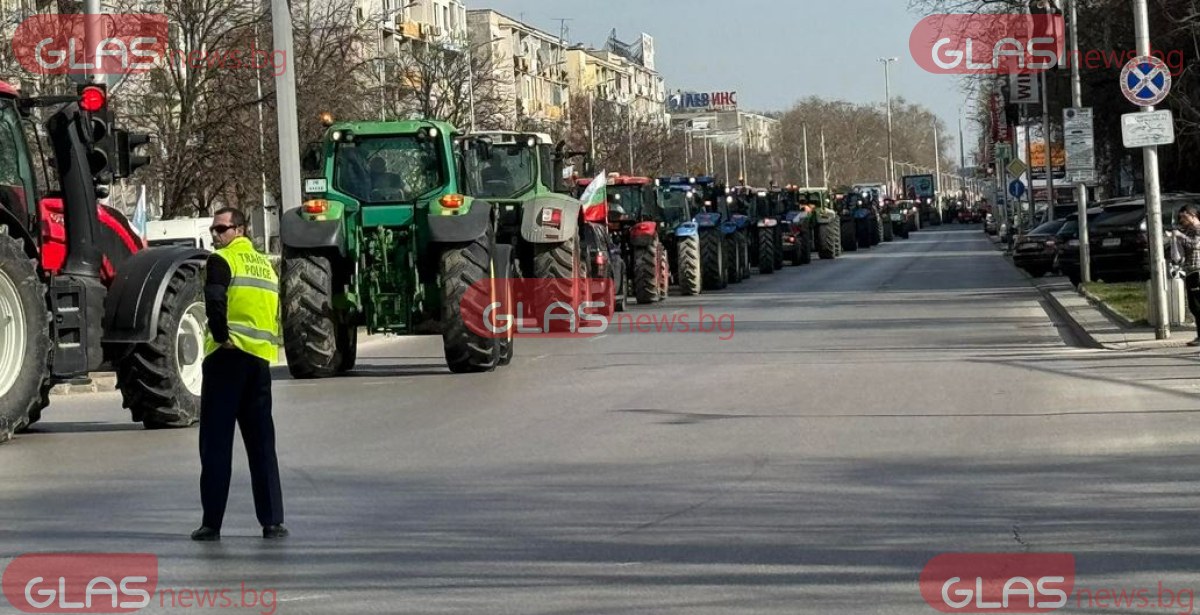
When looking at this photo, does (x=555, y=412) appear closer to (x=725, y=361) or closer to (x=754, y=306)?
(x=725, y=361)

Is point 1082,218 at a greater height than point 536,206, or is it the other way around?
point 536,206

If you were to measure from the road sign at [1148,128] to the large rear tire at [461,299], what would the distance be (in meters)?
7.98

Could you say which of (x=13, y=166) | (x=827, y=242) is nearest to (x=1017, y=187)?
(x=827, y=242)

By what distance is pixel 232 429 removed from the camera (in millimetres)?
10539

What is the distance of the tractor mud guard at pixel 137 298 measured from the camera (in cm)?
1594

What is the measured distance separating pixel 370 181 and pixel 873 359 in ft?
19.2

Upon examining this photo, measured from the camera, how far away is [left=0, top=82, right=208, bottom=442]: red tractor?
600 inches

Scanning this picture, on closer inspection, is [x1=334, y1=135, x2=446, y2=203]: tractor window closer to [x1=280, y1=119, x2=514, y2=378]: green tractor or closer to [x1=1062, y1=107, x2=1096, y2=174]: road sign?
[x1=280, y1=119, x2=514, y2=378]: green tractor

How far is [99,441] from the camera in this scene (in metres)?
15.8

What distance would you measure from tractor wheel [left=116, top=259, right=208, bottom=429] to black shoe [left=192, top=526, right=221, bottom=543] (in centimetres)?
584

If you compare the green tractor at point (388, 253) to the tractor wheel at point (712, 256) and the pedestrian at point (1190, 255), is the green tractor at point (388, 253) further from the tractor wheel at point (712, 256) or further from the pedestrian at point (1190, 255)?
the tractor wheel at point (712, 256)

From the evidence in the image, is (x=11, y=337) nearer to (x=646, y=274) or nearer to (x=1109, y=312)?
(x=1109, y=312)

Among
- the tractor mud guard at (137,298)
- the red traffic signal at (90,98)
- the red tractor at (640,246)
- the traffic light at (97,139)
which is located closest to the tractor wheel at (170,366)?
the tractor mud guard at (137,298)

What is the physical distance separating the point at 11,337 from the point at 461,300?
19.7 feet
